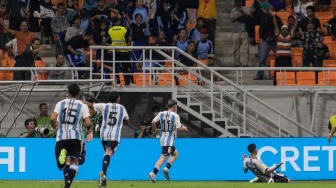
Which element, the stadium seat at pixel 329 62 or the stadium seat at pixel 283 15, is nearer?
the stadium seat at pixel 329 62

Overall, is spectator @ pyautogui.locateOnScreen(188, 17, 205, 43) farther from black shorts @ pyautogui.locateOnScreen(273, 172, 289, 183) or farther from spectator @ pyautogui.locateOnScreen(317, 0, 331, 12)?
black shorts @ pyautogui.locateOnScreen(273, 172, 289, 183)

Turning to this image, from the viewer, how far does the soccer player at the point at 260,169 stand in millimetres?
27141

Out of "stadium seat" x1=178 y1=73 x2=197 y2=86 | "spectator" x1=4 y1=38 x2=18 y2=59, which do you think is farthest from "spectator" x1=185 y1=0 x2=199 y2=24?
"spectator" x1=4 y1=38 x2=18 y2=59

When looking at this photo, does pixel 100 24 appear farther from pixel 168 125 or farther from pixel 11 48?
pixel 168 125

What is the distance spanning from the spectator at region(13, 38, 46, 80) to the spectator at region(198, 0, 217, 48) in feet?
16.7

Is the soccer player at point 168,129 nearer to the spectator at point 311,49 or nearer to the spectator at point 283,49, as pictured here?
the spectator at point 283,49

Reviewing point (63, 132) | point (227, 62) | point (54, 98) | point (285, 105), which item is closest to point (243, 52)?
point (227, 62)

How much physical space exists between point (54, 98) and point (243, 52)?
611cm

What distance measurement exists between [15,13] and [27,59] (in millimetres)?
2764

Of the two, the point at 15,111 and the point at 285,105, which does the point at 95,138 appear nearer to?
the point at 15,111

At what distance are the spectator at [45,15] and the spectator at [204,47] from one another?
4.34m

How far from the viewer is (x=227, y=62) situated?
3519 cm

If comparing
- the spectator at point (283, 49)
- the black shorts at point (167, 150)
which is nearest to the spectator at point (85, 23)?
the spectator at point (283, 49)

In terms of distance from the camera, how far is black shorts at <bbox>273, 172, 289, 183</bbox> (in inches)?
1070
